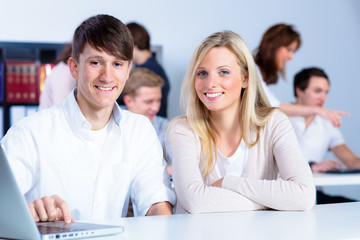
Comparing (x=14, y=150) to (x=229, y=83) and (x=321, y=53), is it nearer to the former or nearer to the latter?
(x=229, y=83)

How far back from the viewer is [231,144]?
1.88 meters

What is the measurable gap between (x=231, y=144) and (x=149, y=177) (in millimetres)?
408

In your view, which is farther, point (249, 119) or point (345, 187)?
point (345, 187)

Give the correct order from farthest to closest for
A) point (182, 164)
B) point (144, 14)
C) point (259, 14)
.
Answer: point (259, 14)
point (144, 14)
point (182, 164)

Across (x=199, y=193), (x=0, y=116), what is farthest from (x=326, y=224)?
(x=0, y=116)

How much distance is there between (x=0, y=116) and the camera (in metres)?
4.17

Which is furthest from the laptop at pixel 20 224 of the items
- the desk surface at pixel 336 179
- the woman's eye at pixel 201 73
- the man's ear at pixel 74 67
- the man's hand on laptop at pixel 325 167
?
the man's hand on laptop at pixel 325 167

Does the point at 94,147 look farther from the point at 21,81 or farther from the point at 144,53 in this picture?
the point at 21,81

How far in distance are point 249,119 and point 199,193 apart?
0.45 metres

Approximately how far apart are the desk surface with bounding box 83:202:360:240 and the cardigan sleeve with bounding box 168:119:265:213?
9cm

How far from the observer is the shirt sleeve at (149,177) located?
156 cm

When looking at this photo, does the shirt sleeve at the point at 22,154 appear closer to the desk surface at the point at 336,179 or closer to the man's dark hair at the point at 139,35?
the desk surface at the point at 336,179

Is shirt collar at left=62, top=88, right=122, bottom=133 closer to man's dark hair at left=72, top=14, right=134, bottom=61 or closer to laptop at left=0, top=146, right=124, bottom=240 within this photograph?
man's dark hair at left=72, top=14, right=134, bottom=61

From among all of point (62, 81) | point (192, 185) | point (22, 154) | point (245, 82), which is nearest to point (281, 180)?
point (192, 185)
